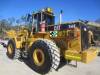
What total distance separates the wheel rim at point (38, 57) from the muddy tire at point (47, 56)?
1.7 inches

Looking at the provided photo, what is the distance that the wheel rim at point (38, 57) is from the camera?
7.55 meters

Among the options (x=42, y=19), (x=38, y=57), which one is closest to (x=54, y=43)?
(x=38, y=57)

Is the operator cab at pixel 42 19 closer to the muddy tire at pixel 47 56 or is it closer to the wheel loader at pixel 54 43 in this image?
the wheel loader at pixel 54 43

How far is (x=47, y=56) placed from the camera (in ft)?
23.5

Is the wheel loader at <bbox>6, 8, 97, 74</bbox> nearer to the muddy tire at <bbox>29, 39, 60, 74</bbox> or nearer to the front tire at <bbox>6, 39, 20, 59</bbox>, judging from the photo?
the muddy tire at <bbox>29, 39, 60, 74</bbox>

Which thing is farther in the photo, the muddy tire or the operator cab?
the operator cab

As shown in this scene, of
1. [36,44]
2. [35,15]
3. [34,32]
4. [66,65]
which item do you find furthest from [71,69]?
[35,15]

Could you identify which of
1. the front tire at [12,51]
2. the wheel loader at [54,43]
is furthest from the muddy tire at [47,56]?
the front tire at [12,51]

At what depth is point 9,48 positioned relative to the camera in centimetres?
1070

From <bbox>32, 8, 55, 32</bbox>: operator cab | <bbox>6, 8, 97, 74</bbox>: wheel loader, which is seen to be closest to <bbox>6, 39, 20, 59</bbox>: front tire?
<bbox>6, 8, 97, 74</bbox>: wheel loader

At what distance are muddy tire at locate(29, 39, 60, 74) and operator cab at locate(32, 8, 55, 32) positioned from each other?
135cm

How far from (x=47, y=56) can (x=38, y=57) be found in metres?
0.90

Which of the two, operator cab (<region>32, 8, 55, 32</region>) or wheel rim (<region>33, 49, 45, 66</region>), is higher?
operator cab (<region>32, 8, 55, 32</region>)

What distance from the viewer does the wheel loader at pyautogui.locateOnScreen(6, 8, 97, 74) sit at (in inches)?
277
